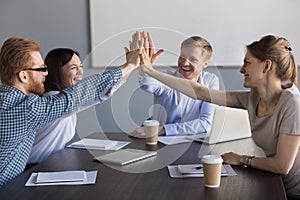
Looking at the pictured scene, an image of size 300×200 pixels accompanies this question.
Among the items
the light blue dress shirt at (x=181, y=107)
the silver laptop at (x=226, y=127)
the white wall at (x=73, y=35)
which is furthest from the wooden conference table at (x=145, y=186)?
the white wall at (x=73, y=35)

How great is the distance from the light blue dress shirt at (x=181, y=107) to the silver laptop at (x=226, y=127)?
19 centimetres

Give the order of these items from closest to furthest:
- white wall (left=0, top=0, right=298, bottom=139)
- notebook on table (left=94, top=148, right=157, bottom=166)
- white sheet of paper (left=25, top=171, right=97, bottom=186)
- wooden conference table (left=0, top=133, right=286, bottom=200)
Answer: wooden conference table (left=0, top=133, right=286, bottom=200), white sheet of paper (left=25, top=171, right=97, bottom=186), notebook on table (left=94, top=148, right=157, bottom=166), white wall (left=0, top=0, right=298, bottom=139)

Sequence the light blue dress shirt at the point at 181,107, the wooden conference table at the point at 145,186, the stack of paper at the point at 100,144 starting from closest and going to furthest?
the wooden conference table at the point at 145,186 < the stack of paper at the point at 100,144 < the light blue dress shirt at the point at 181,107

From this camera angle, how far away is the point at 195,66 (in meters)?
2.88

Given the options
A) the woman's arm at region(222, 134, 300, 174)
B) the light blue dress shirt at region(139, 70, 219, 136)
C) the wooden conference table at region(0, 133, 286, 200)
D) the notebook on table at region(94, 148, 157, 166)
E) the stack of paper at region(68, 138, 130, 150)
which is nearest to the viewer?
the wooden conference table at region(0, 133, 286, 200)

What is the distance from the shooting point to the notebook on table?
1903 millimetres

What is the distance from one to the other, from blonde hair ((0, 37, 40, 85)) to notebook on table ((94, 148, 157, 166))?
19.8 inches

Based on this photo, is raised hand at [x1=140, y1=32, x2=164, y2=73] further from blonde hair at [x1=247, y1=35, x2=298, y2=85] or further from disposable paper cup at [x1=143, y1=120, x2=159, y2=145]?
blonde hair at [x1=247, y1=35, x2=298, y2=85]

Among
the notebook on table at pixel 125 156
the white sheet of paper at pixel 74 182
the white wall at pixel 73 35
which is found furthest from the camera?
the white wall at pixel 73 35

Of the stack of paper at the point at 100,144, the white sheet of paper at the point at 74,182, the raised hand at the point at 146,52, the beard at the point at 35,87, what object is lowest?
the stack of paper at the point at 100,144

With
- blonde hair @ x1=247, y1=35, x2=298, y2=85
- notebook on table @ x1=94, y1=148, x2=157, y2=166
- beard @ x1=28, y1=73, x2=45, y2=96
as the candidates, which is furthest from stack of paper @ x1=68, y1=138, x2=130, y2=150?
blonde hair @ x1=247, y1=35, x2=298, y2=85

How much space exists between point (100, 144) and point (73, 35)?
1989 mm

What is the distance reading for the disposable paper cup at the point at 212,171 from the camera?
1.54 metres

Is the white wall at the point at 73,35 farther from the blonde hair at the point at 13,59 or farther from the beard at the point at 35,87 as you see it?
the blonde hair at the point at 13,59
